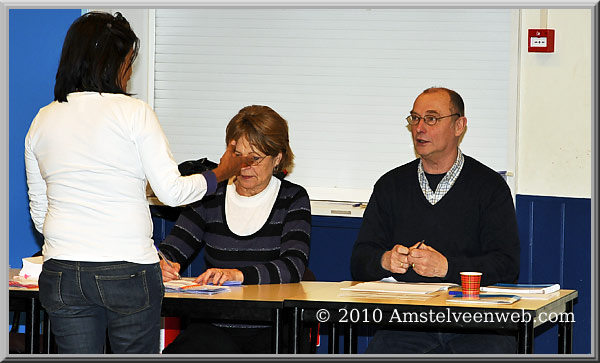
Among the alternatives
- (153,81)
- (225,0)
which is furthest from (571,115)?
(153,81)

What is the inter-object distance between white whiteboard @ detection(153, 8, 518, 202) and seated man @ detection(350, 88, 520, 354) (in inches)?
33.5

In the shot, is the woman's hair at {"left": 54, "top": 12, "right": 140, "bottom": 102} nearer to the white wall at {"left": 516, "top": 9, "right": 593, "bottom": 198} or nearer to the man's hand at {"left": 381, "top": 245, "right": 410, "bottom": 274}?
the man's hand at {"left": 381, "top": 245, "right": 410, "bottom": 274}

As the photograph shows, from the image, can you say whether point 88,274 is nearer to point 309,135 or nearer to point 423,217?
point 423,217

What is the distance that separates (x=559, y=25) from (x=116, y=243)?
8.72ft

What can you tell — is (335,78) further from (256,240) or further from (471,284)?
(471,284)

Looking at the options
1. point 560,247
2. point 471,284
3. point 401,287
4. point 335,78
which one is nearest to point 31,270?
point 401,287

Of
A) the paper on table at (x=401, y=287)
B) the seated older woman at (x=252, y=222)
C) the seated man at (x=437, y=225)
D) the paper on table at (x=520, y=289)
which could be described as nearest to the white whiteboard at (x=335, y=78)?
the seated man at (x=437, y=225)

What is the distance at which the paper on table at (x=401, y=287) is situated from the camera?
288cm

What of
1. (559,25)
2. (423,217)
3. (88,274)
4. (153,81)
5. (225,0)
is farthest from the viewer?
(153,81)

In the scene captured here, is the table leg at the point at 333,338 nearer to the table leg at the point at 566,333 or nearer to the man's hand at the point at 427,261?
the man's hand at the point at 427,261

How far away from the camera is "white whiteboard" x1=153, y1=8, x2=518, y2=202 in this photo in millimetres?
4246

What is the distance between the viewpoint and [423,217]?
132 inches

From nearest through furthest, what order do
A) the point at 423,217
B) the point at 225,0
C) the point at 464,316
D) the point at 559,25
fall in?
the point at 464,316 < the point at 225,0 < the point at 423,217 < the point at 559,25

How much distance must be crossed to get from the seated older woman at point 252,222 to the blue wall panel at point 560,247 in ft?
4.55
